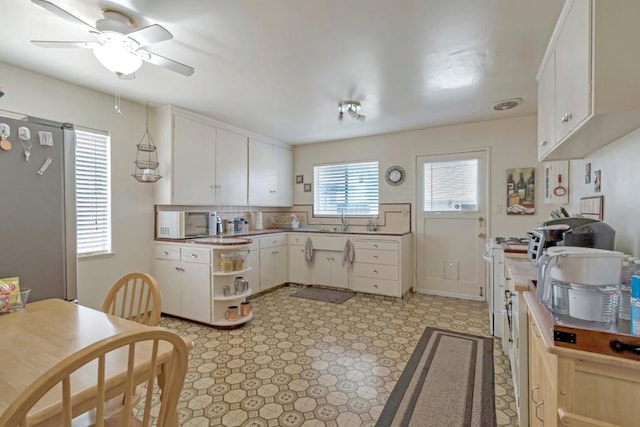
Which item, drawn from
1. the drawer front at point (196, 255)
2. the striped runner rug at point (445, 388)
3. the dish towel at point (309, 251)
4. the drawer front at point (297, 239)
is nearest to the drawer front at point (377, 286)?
the dish towel at point (309, 251)

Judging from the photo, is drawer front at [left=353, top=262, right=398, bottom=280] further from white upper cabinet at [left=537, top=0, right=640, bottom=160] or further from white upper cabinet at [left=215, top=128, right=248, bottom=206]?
white upper cabinet at [left=537, top=0, right=640, bottom=160]

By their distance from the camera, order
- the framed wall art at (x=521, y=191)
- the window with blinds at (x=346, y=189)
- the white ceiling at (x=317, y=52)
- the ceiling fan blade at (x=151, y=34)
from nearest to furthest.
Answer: the ceiling fan blade at (x=151, y=34)
the white ceiling at (x=317, y=52)
the framed wall art at (x=521, y=191)
the window with blinds at (x=346, y=189)

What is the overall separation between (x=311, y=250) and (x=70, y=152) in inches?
128

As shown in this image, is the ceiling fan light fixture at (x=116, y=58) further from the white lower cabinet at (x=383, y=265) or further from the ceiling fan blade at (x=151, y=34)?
the white lower cabinet at (x=383, y=265)

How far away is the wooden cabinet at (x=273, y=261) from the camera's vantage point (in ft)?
14.2

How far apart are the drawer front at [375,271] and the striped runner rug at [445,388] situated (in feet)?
4.26

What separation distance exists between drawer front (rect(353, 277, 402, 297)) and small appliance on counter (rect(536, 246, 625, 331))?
304 centimetres

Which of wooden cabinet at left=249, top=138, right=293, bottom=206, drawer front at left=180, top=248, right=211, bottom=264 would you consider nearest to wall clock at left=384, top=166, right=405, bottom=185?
wooden cabinet at left=249, top=138, right=293, bottom=206

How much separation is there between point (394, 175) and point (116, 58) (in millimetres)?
3667

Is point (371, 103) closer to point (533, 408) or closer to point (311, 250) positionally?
point (311, 250)

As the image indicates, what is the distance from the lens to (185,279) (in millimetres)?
3312

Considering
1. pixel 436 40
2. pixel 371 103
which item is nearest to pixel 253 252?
pixel 371 103

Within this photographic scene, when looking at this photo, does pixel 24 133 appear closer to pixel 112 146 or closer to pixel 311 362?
pixel 112 146

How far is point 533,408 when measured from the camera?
1.38 metres
